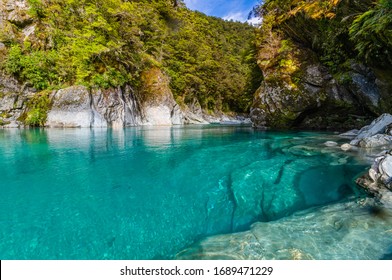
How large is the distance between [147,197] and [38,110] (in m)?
24.2

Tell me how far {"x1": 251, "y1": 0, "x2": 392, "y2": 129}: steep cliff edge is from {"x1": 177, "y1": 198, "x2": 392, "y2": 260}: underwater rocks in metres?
9.84

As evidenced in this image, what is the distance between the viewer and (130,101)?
29.8 m

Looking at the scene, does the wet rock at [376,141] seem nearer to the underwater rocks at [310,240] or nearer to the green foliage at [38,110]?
the underwater rocks at [310,240]

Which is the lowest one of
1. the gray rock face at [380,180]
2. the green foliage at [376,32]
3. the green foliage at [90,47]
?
the gray rock face at [380,180]

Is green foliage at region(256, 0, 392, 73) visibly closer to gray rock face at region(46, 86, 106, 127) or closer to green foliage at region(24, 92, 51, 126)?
gray rock face at region(46, 86, 106, 127)

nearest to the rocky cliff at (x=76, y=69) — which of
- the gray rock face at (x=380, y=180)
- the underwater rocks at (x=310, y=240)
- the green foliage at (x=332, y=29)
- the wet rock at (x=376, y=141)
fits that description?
the green foliage at (x=332, y=29)

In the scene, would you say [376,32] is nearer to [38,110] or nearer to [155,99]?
[38,110]

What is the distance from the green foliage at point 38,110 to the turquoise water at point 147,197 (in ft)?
56.8

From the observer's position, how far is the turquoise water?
11.9 ft

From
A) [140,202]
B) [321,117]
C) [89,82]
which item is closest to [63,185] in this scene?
[140,202]

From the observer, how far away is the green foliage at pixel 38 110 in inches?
945

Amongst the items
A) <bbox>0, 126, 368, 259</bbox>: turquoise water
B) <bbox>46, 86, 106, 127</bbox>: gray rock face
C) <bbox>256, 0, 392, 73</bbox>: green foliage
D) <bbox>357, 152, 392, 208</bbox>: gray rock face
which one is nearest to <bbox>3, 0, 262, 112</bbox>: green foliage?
<bbox>46, 86, 106, 127</bbox>: gray rock face

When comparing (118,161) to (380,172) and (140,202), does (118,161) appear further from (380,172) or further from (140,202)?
(380,172)
